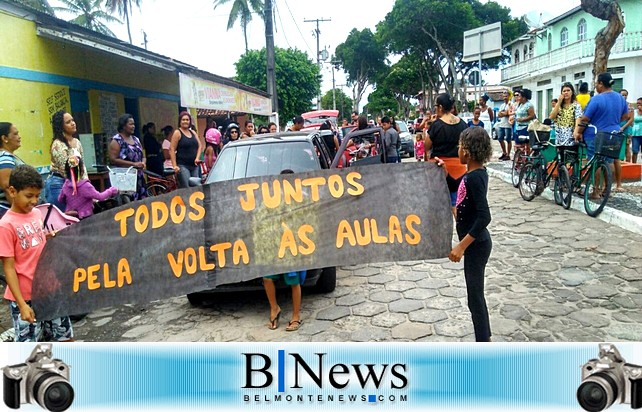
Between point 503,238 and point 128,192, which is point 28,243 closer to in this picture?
point 128,192

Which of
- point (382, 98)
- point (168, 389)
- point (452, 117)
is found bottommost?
point (168, 389)

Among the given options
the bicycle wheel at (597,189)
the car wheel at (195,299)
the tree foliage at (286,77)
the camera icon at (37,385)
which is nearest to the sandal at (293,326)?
the car wheel at (195,299)

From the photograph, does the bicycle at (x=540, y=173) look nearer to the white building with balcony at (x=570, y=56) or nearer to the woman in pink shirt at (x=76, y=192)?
the woman in pink shirt at (x=76, y=192)

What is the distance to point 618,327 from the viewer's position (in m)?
3.98

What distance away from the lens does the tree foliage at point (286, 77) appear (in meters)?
30.2

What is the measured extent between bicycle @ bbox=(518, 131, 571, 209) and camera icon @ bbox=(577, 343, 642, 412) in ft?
17.9

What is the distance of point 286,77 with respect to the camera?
30562 millimetres

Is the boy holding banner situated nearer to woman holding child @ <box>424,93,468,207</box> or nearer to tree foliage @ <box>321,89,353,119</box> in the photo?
woman holding child @ <box>424,93,468,207</box>

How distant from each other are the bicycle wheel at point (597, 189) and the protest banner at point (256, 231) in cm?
437

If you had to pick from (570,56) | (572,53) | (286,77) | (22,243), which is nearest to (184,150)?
(22,243)

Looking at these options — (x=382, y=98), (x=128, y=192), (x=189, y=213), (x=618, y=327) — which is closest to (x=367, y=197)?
(x=189, y=213)

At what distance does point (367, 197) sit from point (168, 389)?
74.1 inches

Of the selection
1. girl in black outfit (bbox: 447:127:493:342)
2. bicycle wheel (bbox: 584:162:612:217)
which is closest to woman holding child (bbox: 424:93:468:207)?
girl in black outfit (bbox: 447:127:493:342)

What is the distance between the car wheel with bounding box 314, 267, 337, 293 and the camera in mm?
4980
